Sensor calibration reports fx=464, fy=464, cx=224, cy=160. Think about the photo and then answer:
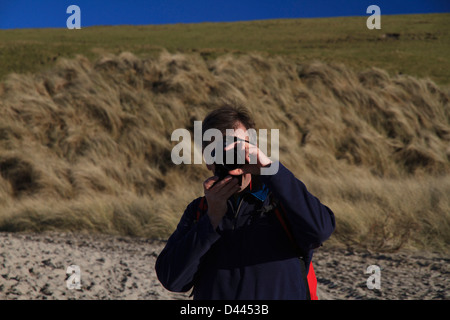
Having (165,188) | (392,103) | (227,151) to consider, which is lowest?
(165,188)

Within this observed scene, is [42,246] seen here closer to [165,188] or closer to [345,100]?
[165,188]

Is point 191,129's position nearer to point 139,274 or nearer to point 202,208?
point 139,274

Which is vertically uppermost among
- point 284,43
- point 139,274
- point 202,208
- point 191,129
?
point 284,43

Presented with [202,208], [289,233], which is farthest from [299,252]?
[202,208]

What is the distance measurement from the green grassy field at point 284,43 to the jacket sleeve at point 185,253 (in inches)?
701

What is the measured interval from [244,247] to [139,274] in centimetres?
380

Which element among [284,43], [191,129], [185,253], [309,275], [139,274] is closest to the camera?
[185,253]

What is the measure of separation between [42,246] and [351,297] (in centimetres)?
387

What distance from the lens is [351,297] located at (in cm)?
477

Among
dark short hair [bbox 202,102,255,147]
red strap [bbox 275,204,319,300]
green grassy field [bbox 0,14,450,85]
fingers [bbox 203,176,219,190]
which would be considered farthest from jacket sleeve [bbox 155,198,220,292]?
green grassy field [bbox 0,14,450,85]

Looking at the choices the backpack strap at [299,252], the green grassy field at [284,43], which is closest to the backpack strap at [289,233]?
the backpack strap at [299,252]

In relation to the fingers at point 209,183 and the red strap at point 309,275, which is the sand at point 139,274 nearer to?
the red strap at point 309,275

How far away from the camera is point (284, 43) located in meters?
30.4
